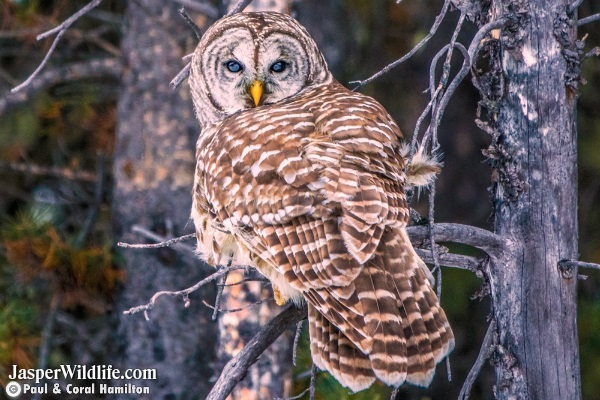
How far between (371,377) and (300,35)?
5.84 feet

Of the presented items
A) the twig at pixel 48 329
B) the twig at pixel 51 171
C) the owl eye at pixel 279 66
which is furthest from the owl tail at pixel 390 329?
the twig at pixel 51 171

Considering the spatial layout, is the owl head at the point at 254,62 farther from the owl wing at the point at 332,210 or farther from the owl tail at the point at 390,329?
the owl tail at the point at 390,329

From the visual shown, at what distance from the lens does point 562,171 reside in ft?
9.85

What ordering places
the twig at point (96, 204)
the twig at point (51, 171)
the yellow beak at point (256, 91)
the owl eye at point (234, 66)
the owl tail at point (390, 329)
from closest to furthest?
the owl tail at point (390, 329) < the yellow beak at point (256, 91) < the owl eye at point (234, 66) < the twig at point (96, 204) < the twig at point (51, 171)

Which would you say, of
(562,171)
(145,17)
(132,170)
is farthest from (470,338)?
(562,171)

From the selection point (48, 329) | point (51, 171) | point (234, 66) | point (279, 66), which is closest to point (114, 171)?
point (51, 171)

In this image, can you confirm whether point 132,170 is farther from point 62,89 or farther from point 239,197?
point 239,197

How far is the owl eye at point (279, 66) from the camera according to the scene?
3938mm

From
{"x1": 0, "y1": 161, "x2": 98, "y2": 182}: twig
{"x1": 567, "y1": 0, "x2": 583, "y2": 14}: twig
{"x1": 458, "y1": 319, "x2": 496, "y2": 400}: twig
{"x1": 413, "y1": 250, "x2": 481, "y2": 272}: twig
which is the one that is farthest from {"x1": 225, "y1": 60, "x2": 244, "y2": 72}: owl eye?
{"x1": 0, "y1": 161, "x2": 98, "y2": 182}: twig

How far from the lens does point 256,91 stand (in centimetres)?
385

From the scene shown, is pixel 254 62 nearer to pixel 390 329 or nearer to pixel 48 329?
pixel 390 329

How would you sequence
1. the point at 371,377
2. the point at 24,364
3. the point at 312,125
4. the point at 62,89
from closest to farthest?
1. the point at 371,377
2. the point at 312,125
3. the point at 24,364
4. the point at 62,89

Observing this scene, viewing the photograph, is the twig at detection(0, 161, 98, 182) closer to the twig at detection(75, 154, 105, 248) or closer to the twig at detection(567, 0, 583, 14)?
the twig at detection(75, 154, 105, 248)

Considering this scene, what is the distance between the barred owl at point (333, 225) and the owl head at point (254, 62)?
248 mm
